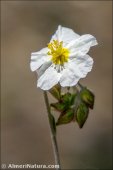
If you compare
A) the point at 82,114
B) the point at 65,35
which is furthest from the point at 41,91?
the point at 82,114

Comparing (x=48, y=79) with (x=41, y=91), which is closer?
(x=48, y=79)

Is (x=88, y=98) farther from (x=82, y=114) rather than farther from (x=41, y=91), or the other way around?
(x=41, y=91)

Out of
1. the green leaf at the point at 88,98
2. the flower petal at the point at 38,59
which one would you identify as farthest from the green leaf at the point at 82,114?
the flower petal at the point at 38,59

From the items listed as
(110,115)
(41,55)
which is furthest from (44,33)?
(41,55)

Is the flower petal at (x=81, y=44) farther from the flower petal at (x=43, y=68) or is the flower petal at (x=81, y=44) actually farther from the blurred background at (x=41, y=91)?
the blurred background at (x=41, y=91)

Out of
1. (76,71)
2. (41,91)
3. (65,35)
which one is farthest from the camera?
(41,91)

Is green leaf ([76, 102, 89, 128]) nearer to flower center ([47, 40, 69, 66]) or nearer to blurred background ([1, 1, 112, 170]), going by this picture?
flower center ([47, 40, 69, 66])

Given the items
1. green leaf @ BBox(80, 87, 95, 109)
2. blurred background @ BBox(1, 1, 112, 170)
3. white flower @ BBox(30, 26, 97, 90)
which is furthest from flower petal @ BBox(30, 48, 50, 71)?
blurred background @ BBox(1, 1, 112, 170)

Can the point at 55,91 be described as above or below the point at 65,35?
below
